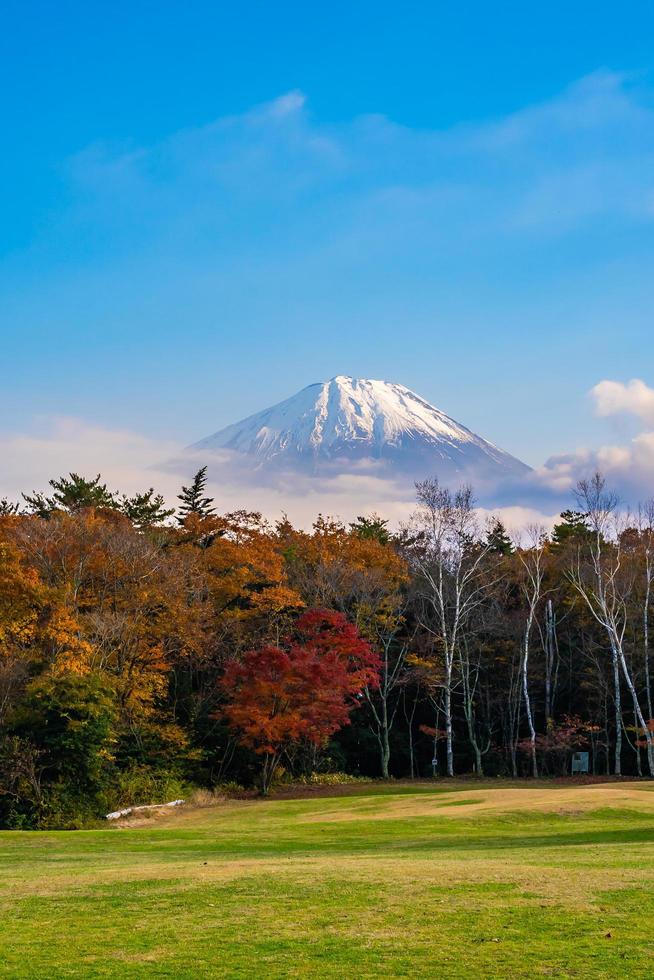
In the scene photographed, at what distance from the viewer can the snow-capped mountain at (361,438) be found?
451 feet

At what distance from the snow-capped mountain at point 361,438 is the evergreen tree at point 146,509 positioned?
2868 inches

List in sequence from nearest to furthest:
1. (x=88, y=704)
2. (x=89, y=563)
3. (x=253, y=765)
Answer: (x=88, y=704), (x=89, y=563), (x=253, y=765)

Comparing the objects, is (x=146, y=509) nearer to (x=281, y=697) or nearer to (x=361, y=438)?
(x=281, y=697)

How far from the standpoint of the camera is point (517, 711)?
161 ft

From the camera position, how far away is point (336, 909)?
9.86 meters

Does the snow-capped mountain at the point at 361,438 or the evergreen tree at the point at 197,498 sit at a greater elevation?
the snow-capped mountain at the point at 361,438

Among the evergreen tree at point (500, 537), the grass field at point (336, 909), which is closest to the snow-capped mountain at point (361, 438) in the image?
the evergreen tree at point (500, 537)

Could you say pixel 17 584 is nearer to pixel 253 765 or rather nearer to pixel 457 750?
pixel 253 765

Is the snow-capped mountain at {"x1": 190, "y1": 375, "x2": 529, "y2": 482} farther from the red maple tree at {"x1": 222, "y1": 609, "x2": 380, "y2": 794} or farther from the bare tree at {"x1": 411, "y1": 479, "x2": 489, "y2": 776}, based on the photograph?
the red maple tree at {"x1": 222, "y1": 609, "x2": 380, "y2": 794}

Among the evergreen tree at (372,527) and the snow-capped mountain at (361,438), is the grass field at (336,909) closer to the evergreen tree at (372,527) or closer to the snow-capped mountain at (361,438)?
the evergreen tree at (372,527)

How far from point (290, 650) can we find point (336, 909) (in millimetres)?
31618

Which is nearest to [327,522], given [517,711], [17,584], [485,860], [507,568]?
[507,568]

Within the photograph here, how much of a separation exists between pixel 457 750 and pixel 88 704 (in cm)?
2611

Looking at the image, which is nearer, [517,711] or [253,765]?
[253,765]
